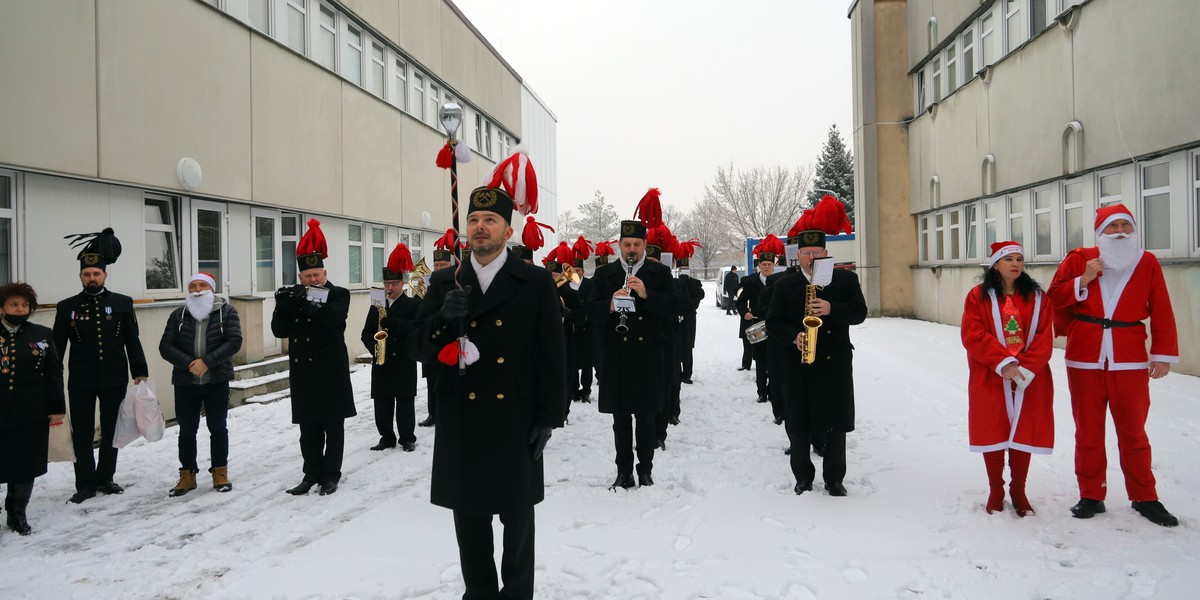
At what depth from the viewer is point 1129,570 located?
434 cm

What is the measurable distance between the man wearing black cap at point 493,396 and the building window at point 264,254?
10.8 metres

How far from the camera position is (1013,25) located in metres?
17.2

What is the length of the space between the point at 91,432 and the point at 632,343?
498 cm

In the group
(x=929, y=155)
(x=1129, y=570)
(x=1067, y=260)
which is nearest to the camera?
(x=1129, y=570)

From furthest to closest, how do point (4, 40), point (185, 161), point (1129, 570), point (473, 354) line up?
point (185, 161), point (4, 40), point (1129, 570), point (473, 354)

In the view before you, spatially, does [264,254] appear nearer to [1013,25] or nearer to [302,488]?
[302,488]

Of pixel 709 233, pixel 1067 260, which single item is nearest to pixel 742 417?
pixel 1067 260

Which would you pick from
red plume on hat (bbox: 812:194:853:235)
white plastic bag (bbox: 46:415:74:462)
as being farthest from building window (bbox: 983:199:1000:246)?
white plastic bag (bbox: 46:415:74:462)

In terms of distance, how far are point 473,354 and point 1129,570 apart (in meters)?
4.01

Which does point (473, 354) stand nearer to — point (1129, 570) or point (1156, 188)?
point (1129, 570)

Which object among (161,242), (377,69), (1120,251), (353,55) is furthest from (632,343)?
(377,69)

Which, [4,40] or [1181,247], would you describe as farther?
[1181,247]

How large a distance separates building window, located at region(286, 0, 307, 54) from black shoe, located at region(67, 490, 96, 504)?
9501 millimetres

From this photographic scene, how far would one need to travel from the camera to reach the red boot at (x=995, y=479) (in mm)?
5334
